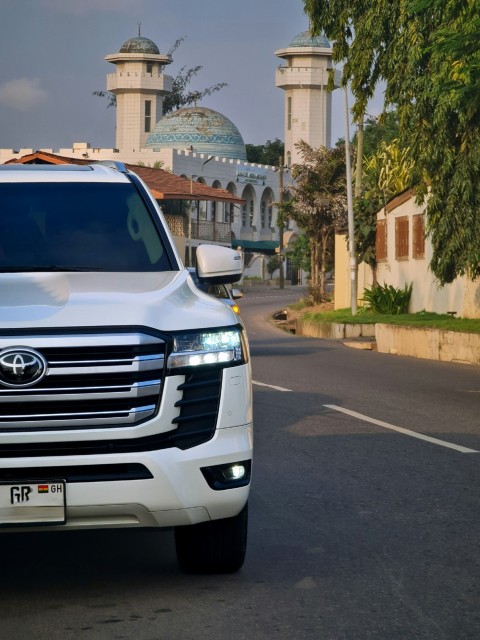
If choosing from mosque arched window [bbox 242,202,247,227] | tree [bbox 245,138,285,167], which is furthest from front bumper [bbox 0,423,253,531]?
tree [bbox 245,138,285,167]

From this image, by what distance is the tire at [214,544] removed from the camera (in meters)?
6.08

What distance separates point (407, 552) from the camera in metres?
6.78

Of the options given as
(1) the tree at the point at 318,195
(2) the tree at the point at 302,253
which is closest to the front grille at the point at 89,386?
(1) the tree at the point at 318,195

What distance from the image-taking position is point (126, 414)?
556cm

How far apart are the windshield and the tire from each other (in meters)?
1.53

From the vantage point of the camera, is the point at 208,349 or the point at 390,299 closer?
the point at 208,349

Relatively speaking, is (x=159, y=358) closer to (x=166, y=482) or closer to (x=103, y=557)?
(x=166, y=482)

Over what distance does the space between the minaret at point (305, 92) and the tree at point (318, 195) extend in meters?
68.5

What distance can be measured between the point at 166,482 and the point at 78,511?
363mm

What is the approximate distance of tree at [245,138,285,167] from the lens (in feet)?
475

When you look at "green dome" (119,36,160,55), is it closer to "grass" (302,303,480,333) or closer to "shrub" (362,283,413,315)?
"grass" (302,303,480,333)

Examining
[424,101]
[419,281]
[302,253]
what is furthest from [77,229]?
[302,253]

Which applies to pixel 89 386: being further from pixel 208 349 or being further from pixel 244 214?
pixel 244 214

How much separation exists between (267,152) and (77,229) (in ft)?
455
